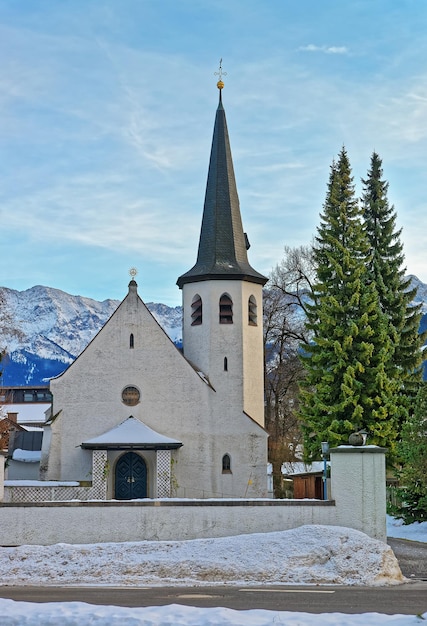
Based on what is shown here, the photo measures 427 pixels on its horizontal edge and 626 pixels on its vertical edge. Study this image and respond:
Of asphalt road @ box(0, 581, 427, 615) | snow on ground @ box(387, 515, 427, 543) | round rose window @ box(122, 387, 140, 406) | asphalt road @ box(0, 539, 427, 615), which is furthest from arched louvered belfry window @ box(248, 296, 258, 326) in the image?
asphalt road @ box(0, 581, 427, 615)

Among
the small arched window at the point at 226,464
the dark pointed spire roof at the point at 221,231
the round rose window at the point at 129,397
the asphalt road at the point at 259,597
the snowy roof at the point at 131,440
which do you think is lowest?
the asphalt road at the point at 259,597

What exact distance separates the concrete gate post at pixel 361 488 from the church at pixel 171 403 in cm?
1289

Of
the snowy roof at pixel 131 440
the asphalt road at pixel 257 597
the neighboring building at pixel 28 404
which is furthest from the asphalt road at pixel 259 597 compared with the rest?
the neighboring building at pixel 28 404

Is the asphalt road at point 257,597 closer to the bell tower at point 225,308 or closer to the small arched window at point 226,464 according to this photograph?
the small arched window at point 226,464

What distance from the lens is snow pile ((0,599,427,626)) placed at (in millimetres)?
10109

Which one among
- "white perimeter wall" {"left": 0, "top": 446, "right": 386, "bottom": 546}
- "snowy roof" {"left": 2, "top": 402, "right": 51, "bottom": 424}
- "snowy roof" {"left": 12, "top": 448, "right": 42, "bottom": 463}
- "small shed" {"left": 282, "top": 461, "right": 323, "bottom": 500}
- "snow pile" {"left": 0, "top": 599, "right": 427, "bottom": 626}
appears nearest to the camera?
"snow pile" {"left": 0, "top": 599, "right": 427, "bottom": 626}

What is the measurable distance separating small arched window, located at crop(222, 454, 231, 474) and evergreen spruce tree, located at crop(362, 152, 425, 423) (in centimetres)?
730

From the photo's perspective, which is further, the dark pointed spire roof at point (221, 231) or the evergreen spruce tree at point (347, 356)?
the dark pointed spire roof at point (221, 231)

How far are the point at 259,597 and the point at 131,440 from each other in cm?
1734

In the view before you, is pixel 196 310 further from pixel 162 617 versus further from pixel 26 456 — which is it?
pixel 162 617

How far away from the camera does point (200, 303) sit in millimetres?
35469

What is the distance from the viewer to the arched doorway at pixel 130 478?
31.7 meters

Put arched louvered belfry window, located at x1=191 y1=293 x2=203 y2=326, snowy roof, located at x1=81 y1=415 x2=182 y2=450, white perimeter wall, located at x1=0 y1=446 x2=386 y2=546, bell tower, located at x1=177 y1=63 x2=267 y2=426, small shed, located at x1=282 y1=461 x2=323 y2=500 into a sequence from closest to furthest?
1. white perimeter wall, located at x1=0 y1=446 x2=386 y2=546
2. snowy roof, located at x1=81 y1=415 x2=182 y2=450
3. small shed, located at x1=282 y1=461 x2=323 y2=500
4. bell tower, located at x1=177 y1=63 x2=267 y2=426
5. arched louvered belfry window, located at x1=191 y1=293 x2=203 y2=326

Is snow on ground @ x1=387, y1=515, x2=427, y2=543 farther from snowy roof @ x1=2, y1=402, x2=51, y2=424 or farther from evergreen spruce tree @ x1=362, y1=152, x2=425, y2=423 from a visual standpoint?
snowy roof @ x1=2, y1=402, x2=51, y2=424
